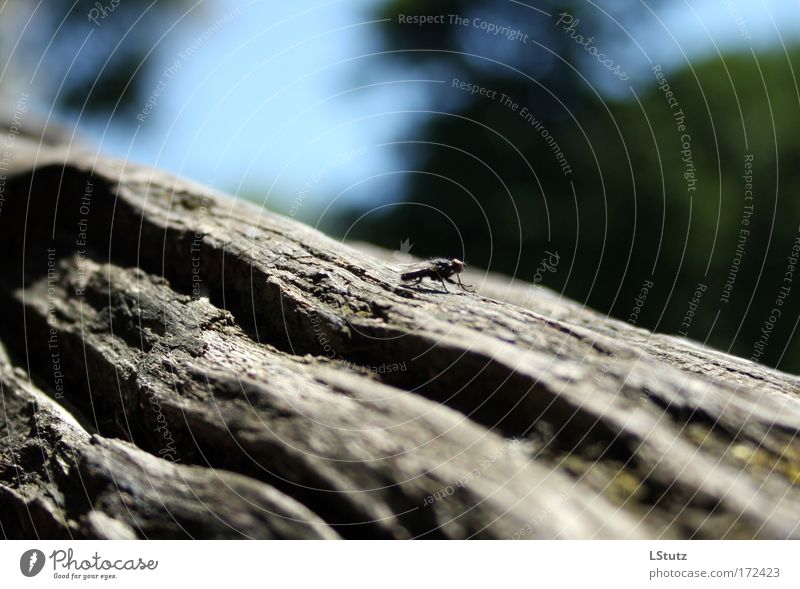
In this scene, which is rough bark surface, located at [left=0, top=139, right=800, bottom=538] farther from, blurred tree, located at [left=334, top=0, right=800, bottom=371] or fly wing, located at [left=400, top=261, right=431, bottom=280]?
blurred tree, located at [left=334, top=0, right=800, bottom=371]

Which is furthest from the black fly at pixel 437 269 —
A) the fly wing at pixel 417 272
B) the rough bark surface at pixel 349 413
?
the rough bark surface at pixel 349 413

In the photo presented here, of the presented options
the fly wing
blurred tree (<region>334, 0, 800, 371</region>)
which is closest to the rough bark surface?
the fly wing

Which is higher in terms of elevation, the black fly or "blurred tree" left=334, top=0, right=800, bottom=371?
"blurred tree" left=334, top=0, right=800, bottom=371

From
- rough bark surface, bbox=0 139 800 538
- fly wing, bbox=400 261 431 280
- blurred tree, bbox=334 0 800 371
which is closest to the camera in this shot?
rough bark surface, bbox=0 139 800 538

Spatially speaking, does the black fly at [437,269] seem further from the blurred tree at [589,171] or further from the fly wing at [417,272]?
the blurred tree at [589,171]

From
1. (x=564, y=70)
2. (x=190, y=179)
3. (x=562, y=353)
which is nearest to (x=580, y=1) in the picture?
(x=564, y=70)

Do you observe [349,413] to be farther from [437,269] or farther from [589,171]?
[589,171]

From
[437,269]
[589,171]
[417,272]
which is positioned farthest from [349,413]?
[589,171]
